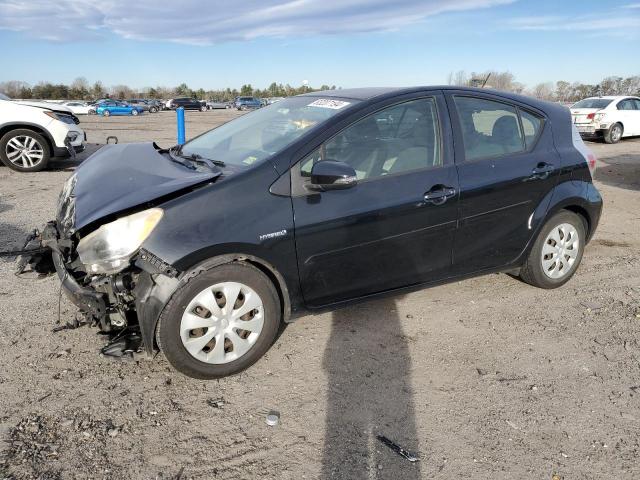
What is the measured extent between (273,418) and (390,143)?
6.42ft

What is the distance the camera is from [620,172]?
10.9 meters

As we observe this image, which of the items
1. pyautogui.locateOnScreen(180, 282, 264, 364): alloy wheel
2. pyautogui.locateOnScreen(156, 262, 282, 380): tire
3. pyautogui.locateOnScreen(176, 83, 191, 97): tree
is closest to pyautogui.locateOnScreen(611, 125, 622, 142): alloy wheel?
pyautogui.locateOnScreen(156, 262, 282, 380): tire

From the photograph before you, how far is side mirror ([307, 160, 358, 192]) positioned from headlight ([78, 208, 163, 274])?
929 millimetres

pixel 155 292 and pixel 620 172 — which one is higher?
pixel 620 172

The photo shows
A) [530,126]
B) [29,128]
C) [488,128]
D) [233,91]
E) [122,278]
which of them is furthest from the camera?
[233,91]

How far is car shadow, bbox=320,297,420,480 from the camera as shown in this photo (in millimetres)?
2398

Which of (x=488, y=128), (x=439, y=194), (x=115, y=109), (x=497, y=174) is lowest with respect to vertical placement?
(x=439, y=194)

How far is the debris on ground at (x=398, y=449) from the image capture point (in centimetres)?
244

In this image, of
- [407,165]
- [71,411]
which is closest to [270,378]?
[71,411]

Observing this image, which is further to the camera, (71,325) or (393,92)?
(393,92)

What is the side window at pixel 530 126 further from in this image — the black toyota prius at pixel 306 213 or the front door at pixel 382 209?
the front door at pixel 382 209

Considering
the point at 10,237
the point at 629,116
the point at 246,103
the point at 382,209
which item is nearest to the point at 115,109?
the point at 246,103

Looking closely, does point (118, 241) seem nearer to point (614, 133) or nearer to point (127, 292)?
point (127, 292)

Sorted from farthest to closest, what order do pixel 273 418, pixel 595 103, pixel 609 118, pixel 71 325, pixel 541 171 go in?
pixel 595 103 → pixel 609 118 → pixel 541 171 → pixel 71 325 → pixel 273 418
